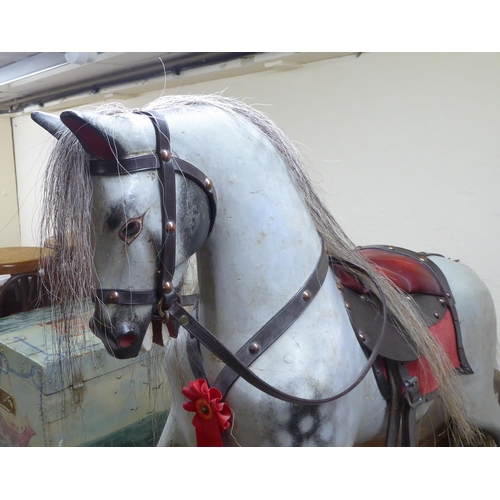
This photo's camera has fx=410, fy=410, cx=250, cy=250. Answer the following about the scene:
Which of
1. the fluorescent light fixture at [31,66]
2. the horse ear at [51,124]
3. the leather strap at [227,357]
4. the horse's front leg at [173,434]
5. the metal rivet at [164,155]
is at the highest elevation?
the fluorescent light fixture at [31,66]

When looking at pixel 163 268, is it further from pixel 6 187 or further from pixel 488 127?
pixel 488 127

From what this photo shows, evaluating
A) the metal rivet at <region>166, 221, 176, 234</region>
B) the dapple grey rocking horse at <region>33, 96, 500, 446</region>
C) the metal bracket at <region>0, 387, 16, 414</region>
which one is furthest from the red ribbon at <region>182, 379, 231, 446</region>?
the metal bracket at <region>0, 387, 16, 414</region>

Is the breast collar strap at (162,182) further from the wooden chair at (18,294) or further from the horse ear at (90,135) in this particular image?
the wooden chair at (18,294)

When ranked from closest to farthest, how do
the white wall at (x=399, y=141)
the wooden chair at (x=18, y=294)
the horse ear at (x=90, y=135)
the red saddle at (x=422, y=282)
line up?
1. the horse ear at (x=90, y=135)
2. the red saddle at (x=422, y=282)
3. the white wall at (x=399, y=141)
4. the wooden chair at (x=18, y=294)

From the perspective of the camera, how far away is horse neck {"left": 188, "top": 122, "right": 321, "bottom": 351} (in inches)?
22.6

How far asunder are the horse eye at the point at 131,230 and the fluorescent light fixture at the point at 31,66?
431 mm

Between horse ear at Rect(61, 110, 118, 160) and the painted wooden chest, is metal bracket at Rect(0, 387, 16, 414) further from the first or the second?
horse ear at Rect(61, 110, 118, 160)

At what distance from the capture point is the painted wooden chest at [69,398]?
1.06 m

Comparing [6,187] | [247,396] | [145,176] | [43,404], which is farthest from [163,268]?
[43,404]

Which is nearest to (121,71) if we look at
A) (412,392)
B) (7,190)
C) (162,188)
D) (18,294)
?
(7,190)

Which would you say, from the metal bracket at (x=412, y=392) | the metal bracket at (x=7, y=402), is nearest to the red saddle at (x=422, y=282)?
the metal bracket at (x=412, y=392)

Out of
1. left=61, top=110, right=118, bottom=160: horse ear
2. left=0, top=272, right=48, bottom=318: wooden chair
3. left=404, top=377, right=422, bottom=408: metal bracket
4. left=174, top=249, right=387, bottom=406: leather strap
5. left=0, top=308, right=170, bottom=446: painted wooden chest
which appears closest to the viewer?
left=61, top=110, right=118, bottom=160: horse ear

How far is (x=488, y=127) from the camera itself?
0.94 metres

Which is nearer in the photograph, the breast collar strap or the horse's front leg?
the breast collar strap
